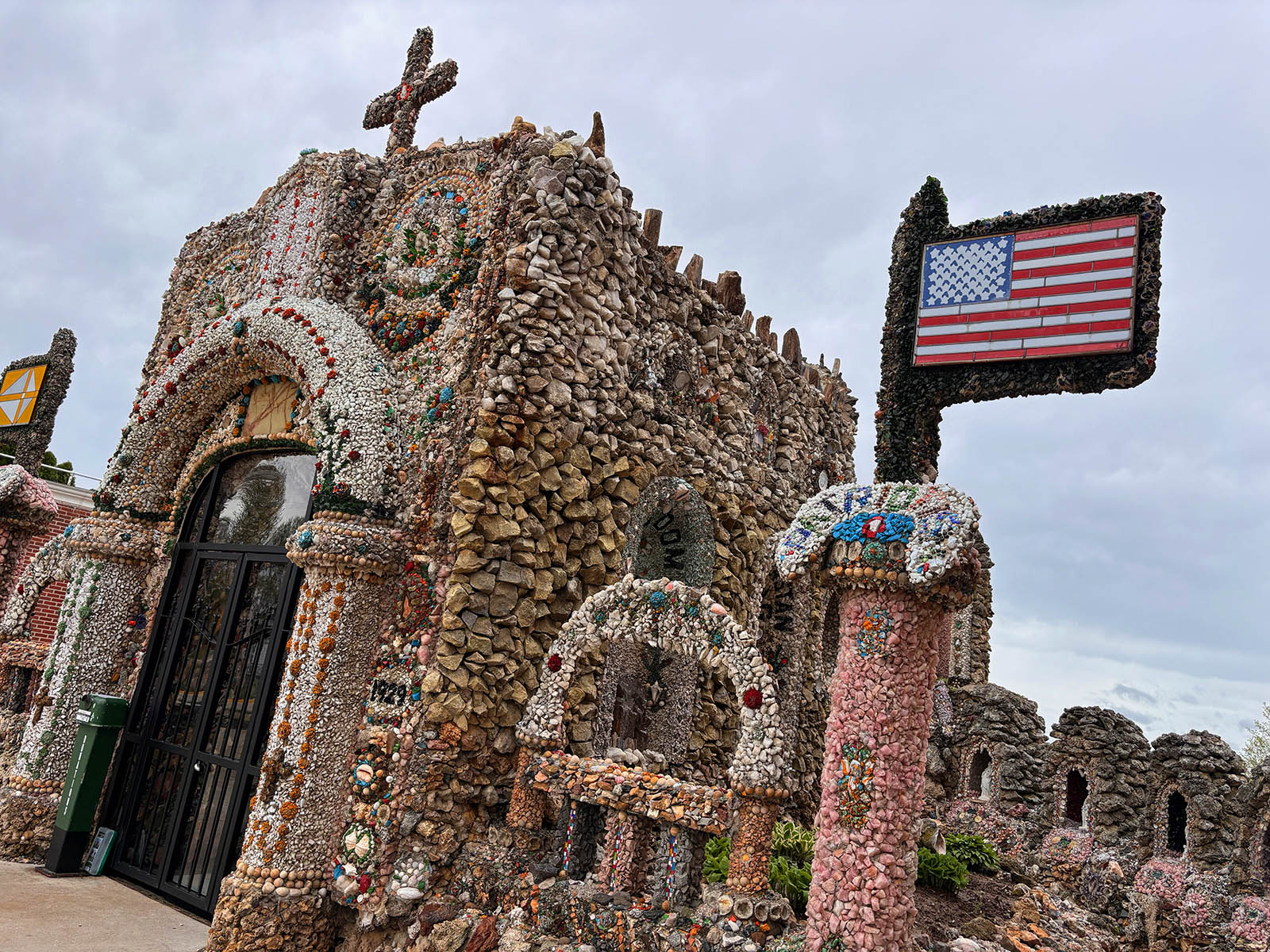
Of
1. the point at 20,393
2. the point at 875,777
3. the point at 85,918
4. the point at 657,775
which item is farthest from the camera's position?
the point at 20,393

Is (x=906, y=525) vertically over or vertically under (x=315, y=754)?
over

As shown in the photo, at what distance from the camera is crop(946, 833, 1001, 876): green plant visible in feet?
22.3

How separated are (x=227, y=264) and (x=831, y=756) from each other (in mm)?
8182

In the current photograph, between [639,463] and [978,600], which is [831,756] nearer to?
[639,463]

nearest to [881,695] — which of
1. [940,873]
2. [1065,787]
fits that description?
[940,873]

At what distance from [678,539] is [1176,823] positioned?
16.1 feet

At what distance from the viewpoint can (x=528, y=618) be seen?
20.1 feet

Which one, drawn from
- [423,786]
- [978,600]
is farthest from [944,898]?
[978,600]

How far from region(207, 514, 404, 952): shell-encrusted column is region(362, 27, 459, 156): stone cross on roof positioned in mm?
4444

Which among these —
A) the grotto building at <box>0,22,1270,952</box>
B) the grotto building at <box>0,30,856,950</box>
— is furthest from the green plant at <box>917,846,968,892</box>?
the grotto building at <box>0,30,856,950</box>

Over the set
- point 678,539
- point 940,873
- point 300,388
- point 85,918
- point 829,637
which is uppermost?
point 300,388

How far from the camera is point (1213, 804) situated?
22.5 ft

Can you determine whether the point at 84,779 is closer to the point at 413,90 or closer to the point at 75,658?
the point at 75,658

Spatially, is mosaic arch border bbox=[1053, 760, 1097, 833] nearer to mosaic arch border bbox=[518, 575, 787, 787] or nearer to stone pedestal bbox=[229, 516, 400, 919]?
mosaic arch border bbox=[518, 575, 787, 787]
